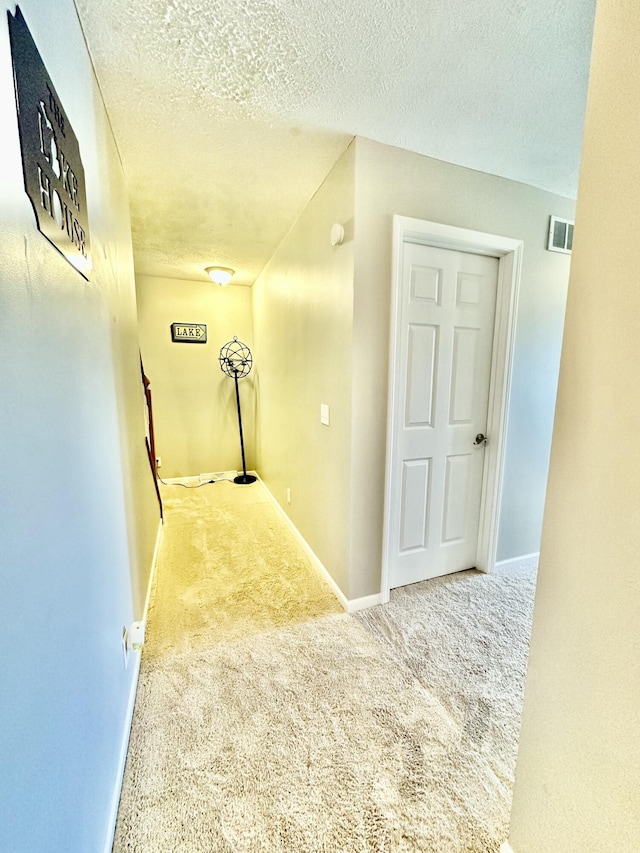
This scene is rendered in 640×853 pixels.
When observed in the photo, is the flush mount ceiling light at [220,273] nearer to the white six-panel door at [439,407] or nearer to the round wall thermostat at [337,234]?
the round wall thermostat at [337,234]

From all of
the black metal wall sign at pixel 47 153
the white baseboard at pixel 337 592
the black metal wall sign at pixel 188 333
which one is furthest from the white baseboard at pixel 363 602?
the black metal wall sign at pixel 188 333

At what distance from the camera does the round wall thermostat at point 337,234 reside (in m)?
1.82

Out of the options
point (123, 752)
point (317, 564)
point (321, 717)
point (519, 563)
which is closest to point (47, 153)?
point (123, 752)

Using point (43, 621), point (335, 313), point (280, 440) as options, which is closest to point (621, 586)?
point (43, 621)

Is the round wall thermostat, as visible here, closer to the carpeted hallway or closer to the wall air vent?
the wall air vent

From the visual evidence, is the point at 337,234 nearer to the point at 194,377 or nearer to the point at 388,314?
the point at 388,314

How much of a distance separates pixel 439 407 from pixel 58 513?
1.92 m

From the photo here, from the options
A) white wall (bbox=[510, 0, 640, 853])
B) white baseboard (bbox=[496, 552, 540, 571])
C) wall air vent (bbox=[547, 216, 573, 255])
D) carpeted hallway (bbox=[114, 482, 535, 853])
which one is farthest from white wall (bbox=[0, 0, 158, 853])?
wall air vent (bbox=[547, 216, 573, 255])

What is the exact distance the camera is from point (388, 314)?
1.86 metres

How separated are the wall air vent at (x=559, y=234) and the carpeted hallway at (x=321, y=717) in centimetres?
220

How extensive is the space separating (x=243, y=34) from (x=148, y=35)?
0.34 metres

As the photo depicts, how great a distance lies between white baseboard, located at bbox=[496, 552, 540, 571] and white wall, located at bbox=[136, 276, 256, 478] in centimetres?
331

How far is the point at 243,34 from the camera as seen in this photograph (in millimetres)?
1187

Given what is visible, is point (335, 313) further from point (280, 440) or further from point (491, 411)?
point (280, 440)
